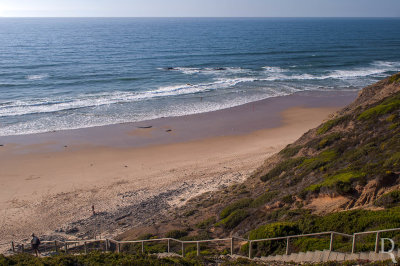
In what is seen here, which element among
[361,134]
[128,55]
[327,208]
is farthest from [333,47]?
[327,208]

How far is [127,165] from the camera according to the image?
88.8 feet

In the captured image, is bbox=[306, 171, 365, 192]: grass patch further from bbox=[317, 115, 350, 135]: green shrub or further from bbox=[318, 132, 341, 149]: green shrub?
bbox=[317, 115, 350, 135]: green shrub

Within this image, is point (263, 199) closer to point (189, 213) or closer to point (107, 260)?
point (189, 213)

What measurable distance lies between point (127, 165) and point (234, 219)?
45.0 feet

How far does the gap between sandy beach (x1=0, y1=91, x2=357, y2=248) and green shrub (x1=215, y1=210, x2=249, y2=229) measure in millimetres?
5049

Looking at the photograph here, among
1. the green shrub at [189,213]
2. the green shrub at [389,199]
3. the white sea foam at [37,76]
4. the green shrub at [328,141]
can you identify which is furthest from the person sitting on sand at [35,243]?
the white sea foam at [37,76]

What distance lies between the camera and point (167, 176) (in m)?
25.1

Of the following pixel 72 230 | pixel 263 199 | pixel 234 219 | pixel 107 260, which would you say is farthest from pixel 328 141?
pixel 72 230

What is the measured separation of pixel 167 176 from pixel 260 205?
1023 cm

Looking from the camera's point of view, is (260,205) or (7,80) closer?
(260,205)

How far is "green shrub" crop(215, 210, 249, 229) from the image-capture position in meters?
15.1

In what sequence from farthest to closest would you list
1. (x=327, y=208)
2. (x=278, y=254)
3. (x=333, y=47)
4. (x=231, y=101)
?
(x=333, y=47) < (x=231, y=101) < (x=327, y=208) < (x=278, y=254)

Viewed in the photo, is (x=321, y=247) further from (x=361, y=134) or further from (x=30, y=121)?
(x=30, y=121)

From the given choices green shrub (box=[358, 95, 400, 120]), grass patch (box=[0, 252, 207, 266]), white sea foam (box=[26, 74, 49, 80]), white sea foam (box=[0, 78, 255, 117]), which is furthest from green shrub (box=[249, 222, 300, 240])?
white sea foam (box=[26, 74, 49, 80])
